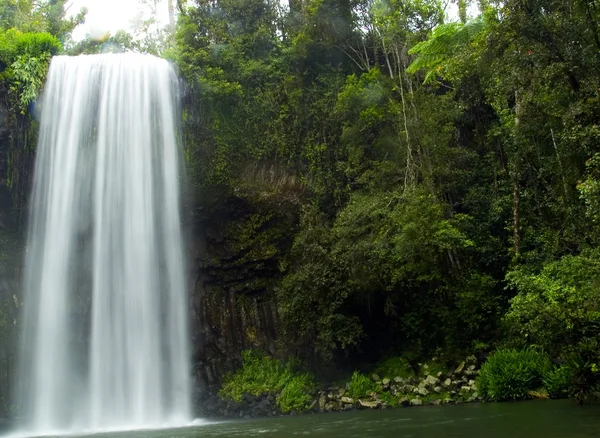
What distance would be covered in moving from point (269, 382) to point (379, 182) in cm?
700

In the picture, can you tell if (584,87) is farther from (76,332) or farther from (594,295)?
(76,332)

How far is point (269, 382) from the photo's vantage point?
15.6 metres

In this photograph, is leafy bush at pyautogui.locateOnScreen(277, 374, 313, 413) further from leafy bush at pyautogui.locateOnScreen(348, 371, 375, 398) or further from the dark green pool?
the dark green pool

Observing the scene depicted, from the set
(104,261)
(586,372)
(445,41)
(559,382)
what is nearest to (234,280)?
(104,261)

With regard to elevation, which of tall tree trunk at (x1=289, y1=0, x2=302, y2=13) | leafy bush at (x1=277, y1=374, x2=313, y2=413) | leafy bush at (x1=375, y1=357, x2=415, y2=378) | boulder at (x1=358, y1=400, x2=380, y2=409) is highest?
tall tree trunk at (x1=289, y1=0, x2=302, y2=13)

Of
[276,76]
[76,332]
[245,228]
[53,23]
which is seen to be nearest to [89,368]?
[76,332]

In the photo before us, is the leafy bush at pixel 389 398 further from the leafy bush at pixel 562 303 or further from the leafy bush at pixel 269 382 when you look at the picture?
the leafy bush at pixel 562 303

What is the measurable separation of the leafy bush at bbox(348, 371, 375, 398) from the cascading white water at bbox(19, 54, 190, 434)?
15.8 ft

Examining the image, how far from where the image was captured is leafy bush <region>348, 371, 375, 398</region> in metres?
14.2

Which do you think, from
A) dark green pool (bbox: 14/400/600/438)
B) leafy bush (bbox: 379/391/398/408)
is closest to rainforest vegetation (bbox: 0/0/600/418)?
dark green pool (bbox: 14/400/600/438)

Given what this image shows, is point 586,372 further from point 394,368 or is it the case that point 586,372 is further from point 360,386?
point 394,368

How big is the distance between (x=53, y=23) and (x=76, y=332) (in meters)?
16.8

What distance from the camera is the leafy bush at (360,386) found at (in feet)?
46.5

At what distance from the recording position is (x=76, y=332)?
1638 cm
